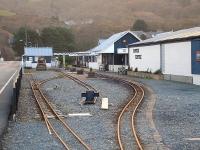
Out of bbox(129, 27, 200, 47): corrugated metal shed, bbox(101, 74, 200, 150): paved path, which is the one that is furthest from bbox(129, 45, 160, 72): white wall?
bbox(101, 74, 200, 150): paved path

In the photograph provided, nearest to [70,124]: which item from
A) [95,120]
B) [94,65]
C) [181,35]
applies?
[95,120]

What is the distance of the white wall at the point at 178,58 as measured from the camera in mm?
36625

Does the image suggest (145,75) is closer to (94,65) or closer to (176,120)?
(176,120)

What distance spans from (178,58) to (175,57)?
62 centimetres

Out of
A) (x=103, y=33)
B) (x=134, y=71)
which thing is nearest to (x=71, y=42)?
(x=103, y=33)

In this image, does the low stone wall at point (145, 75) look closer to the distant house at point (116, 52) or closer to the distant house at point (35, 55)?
the distant house at point (116, 52)

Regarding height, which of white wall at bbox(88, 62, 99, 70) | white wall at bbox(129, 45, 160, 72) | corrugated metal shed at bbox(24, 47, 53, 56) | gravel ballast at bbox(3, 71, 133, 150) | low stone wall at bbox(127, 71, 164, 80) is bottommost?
gravel ballast at bbox(3, 71, 133, 150)

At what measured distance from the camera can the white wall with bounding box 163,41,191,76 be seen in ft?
120

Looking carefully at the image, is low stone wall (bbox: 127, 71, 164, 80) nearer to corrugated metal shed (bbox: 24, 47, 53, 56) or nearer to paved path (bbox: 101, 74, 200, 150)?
paved path (bbox: 101, 74, 200, 150)

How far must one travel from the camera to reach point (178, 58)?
38500 millimetres

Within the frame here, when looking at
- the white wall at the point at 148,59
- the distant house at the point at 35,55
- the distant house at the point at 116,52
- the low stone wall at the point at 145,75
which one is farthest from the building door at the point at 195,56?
the distant house at the point at 35,55

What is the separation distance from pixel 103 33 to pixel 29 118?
177611mm

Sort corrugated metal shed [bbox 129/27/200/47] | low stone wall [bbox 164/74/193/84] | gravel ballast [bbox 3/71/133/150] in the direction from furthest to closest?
1. corrugated metal shed [bbox 129/27/200/47]
2. low stone wall [bbox 164/74/193/84]
3. gravel ballast [bbox 3/71/133/150]

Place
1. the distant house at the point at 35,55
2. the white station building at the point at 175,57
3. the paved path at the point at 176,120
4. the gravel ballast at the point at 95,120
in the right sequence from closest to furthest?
the paved path at the point at 176,120 < the gravel ballast at the point at 95,120 < the white station building at the point at 175,57 < the distant house at the point at 35,55
